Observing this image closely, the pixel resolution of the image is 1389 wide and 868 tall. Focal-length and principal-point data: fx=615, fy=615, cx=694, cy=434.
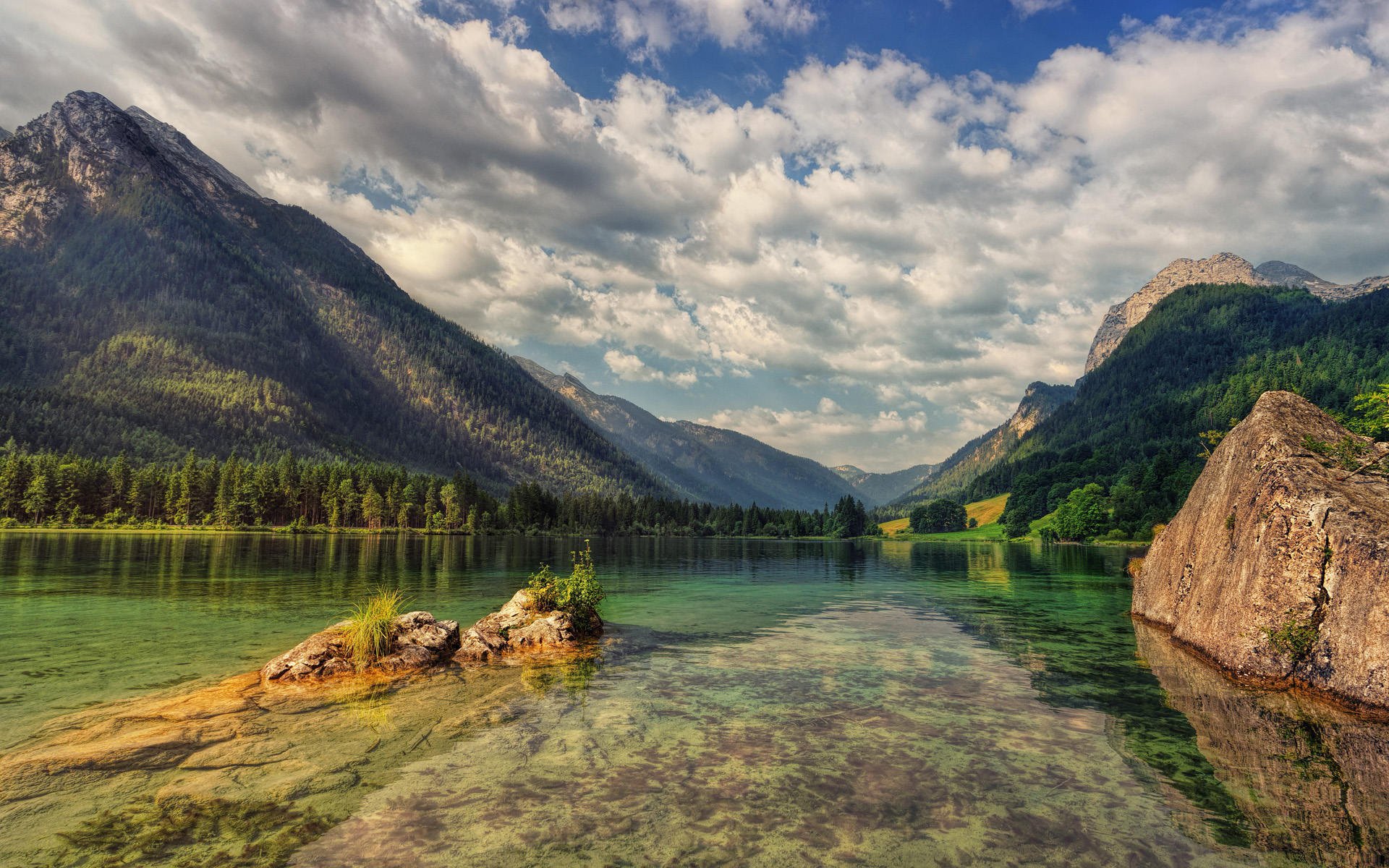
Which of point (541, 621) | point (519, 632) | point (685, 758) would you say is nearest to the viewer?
point (685, 758)

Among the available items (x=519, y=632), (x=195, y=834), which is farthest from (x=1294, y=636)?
(x=195, y=834)

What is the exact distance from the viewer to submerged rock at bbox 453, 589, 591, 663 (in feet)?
89.8

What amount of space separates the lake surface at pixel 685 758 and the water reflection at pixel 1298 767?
0.26 feet

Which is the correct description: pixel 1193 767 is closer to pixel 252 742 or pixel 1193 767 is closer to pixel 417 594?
pixel 252 742

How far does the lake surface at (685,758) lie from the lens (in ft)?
35.3

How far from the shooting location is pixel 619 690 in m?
21.8

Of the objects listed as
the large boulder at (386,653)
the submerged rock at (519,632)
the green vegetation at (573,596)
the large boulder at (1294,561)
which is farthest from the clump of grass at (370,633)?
the large boulder at (1294,561)

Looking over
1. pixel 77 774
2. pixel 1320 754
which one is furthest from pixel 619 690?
pixel 1320 754

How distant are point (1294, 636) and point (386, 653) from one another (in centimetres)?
3385

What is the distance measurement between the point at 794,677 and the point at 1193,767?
41.2ft

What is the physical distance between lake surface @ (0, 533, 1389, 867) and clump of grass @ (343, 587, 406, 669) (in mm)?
3362

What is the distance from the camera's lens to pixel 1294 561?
71.3 ft

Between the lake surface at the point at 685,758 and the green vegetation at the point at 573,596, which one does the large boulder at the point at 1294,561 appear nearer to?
the lake surface at the point at 685,758

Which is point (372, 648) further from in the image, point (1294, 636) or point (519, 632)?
point (1294, 636)
